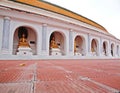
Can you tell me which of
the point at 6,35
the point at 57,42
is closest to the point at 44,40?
the point at 6,35

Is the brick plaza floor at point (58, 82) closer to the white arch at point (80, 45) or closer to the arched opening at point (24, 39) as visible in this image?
the arched opening at point (24, 39)

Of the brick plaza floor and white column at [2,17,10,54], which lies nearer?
the brick plaza floor

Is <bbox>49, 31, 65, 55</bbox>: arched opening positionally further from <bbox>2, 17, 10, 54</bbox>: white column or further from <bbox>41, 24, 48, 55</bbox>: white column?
<bbox>2, 17, 10, 54</bbox>: white column

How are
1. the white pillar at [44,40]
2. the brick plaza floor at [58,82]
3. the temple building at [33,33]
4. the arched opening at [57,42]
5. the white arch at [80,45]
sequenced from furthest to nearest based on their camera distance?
the white arch at [80,45] < the arched opening at [57,42] < the white pillar at [44,40] < the temple building at [33,33] < the brick plaza floor at [58,82]

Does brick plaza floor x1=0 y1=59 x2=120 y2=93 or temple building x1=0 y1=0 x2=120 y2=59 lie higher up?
→ temple building x1=0 y1=0 x2=120 y2=59

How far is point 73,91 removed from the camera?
1.52 meters

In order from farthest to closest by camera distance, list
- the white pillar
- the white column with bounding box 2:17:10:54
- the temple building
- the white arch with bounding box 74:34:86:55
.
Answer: the white arch with bounding box 74:34:86:55, the white pillar, the temple building, the white column with bounding box 2:17:10:54

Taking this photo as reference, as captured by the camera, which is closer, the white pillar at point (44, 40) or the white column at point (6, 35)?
the white column at point (6, 35)

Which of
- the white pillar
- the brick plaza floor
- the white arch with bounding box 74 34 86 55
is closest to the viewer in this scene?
the brick plaza floor

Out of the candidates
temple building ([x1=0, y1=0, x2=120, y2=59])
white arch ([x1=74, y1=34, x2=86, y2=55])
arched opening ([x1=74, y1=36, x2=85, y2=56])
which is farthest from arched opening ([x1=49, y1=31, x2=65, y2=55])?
arched opening ([x1=74, y1=36, x2=85, y2=56])

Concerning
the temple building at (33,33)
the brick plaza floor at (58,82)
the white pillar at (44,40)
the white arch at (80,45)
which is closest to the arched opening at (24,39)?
the temple building at (33,33)

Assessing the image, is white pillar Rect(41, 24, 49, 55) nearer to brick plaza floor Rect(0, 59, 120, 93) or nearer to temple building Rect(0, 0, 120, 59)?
temple building Rect(0, 0, 120, 59)

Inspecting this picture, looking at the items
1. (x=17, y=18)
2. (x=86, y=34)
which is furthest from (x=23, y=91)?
(x=86, y=34)

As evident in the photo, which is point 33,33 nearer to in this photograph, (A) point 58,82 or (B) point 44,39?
(B) point 44,39
